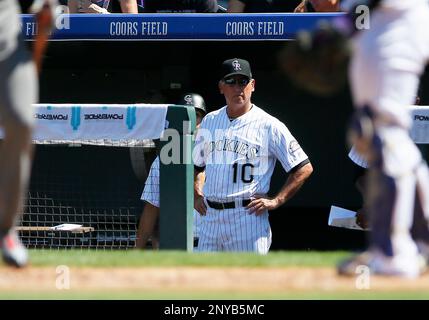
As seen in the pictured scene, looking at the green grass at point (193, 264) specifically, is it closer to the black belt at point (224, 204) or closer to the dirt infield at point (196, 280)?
the dirt infield at point (196, 280)

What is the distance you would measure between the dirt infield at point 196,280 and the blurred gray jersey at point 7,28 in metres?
0.97

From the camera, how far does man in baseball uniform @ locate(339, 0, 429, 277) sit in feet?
14.5

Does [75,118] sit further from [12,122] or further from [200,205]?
[12,122]

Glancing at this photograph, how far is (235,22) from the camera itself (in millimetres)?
8469

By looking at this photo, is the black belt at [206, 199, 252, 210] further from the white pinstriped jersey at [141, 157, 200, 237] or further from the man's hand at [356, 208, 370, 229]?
the man's hand at [356, 208, 370, 229]

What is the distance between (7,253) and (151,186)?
130 inches

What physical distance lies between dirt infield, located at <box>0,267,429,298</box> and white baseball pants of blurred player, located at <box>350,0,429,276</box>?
213 mm

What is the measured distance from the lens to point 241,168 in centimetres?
774

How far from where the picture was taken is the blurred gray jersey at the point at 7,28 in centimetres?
486

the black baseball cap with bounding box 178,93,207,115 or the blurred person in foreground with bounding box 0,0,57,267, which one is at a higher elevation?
the black baseball cap with bounding box 178,93,207,115

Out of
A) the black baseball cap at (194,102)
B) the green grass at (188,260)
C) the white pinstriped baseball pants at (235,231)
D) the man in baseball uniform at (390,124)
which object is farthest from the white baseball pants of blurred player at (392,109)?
the black baseball cap at (194,102)

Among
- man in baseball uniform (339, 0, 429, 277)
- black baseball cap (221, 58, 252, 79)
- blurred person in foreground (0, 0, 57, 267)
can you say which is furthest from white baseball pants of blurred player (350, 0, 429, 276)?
black baseball cap (221, 58, 252, 79)

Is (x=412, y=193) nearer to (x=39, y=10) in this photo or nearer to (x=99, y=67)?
(x=39, y=10)
